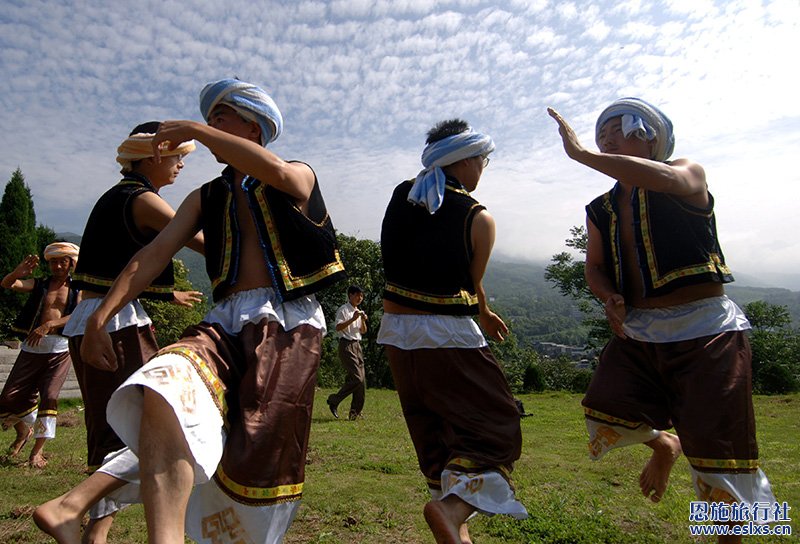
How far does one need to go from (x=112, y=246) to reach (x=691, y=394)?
312 centimetres

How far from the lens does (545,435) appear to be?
819 cm

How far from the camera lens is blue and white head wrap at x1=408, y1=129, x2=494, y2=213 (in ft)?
10.1

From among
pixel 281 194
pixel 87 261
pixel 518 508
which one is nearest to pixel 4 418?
pixel 87 261

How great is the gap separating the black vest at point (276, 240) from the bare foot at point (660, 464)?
2.05 m

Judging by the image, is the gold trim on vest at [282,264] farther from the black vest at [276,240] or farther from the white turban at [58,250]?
the white turban at [58,250]

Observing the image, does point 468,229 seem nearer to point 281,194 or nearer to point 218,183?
point 281,194

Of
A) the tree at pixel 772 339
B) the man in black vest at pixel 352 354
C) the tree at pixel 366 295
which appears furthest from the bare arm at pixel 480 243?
the tree at pixel 366 295

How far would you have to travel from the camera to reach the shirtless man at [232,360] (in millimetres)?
1870

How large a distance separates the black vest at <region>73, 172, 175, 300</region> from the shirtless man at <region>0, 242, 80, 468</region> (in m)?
2.92

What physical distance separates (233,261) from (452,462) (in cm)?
133

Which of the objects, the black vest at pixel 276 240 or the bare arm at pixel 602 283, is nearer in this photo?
the black vest at pixel 276 240

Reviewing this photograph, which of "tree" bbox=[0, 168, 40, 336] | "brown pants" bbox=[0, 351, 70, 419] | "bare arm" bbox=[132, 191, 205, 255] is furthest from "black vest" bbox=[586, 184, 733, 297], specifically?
"tree" bbox=[0, 168, 40, 336]

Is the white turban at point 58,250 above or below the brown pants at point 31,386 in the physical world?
above

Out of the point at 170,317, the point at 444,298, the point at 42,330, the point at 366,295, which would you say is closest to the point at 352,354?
the point at 42,330
